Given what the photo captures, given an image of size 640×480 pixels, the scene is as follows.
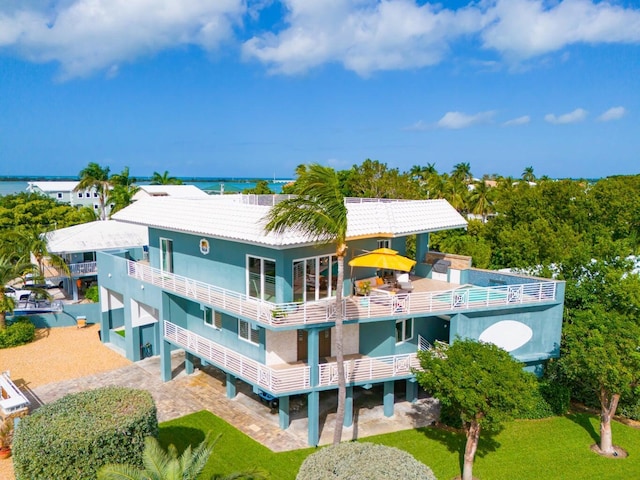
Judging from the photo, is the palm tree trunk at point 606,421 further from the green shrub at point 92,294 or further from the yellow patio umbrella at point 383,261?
the green shrub at point 92,294

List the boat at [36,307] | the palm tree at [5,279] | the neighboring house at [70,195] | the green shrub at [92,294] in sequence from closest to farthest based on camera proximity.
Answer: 1. the palm tree at [5,279]
2. the boat at [36,307]
3. the green shrub at [92,294]
4. the neighboring house at [70,195]

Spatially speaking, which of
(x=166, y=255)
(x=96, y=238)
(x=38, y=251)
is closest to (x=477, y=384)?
(x=166, y=255)

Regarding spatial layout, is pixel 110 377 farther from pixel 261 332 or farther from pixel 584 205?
pixel 584 205

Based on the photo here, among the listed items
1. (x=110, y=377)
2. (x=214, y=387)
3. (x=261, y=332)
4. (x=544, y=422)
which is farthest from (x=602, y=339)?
(x=110, y=377)

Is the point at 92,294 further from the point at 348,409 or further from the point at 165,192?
the point at 165,192

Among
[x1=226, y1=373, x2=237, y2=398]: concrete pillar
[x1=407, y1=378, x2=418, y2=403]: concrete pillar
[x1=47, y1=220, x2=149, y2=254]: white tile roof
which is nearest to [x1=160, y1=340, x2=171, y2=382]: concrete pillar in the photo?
[x1=226, y1=373, x2=237, y2=398]: concrete pillar

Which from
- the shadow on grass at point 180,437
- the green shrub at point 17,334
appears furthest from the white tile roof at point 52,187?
the shadow on grass at point 180,437
